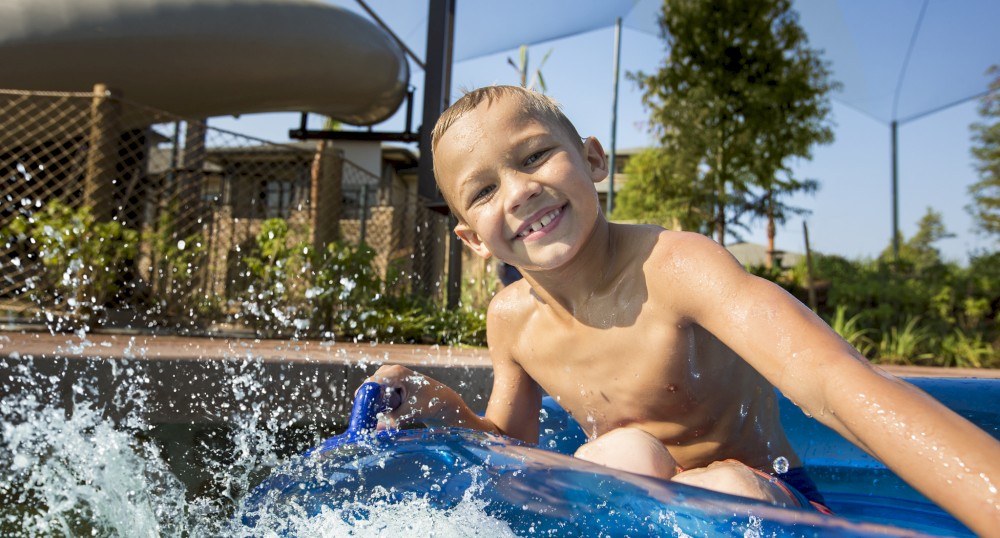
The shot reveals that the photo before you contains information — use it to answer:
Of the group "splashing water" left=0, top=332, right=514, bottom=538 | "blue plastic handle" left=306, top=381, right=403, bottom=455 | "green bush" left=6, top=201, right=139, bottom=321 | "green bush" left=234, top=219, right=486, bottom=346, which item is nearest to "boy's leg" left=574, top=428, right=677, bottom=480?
"blue plastic handle" left=306, top=381, right=403, bottom=455

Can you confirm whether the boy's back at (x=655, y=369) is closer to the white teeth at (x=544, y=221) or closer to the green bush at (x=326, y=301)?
the white teeth at (x=544, y=221)

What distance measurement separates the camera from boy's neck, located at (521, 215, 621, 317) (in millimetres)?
1661

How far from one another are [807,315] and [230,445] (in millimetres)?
2384

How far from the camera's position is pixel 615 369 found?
1666mm

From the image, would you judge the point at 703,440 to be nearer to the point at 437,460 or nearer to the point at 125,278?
the point at 437,460

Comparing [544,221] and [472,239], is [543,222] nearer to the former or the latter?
[544,221]

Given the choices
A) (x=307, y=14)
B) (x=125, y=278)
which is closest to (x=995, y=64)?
(x=307, y=14)

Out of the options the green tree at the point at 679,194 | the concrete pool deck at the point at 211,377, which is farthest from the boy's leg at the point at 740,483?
the green tree at the point at 679,194

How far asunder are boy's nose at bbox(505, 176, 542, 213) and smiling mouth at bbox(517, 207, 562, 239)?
0.05m

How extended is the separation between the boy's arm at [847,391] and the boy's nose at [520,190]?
12.8 inches

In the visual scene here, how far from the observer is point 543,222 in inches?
60.9

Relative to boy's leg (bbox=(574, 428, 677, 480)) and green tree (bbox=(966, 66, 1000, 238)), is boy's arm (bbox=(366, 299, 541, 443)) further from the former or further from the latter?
green tree (bbox=(966, 66, 1000, 238))

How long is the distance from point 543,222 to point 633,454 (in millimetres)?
482

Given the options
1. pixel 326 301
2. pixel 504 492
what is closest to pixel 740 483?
pixel 504 492
